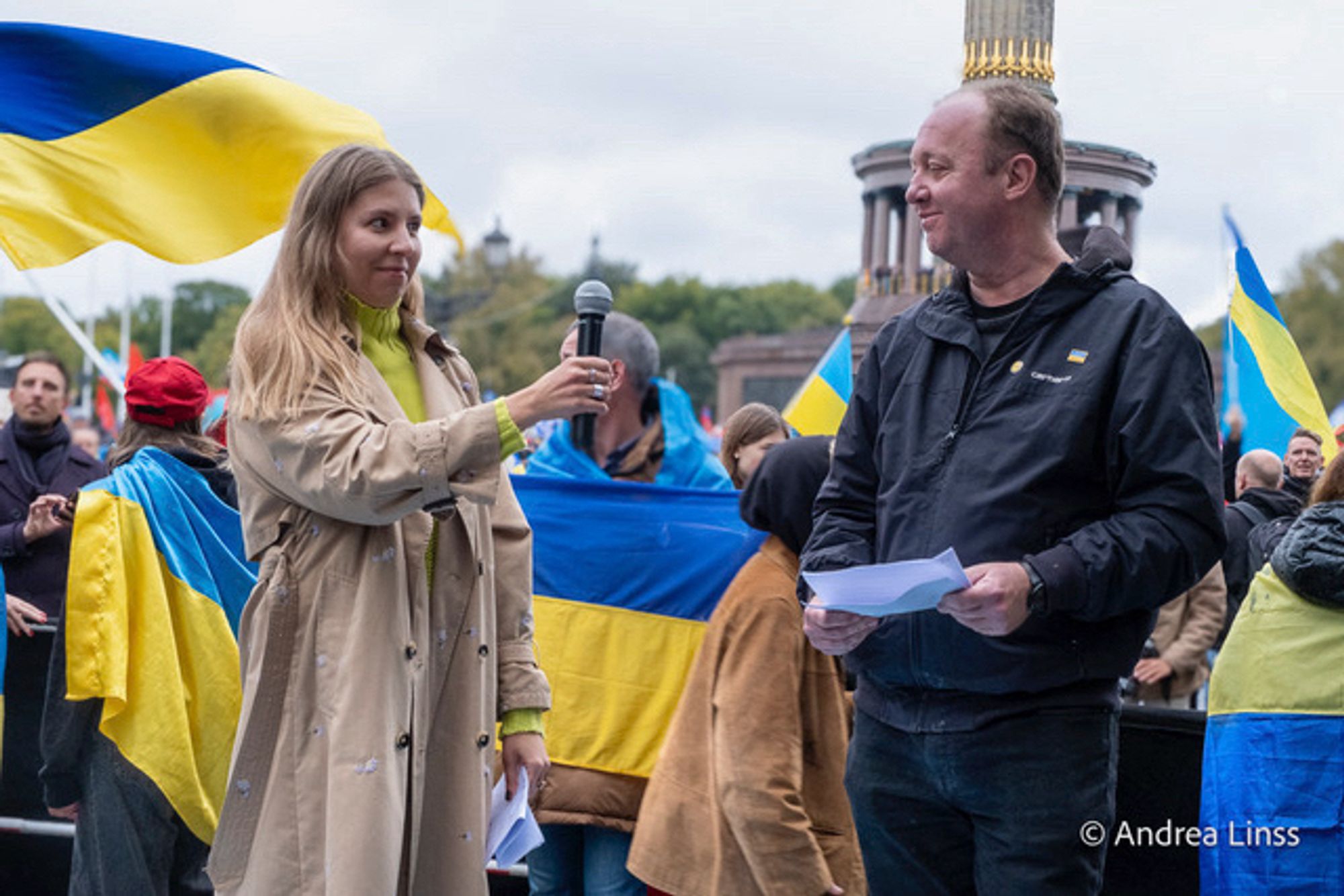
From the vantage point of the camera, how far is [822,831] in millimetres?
4191

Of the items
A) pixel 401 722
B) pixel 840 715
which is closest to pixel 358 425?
pixel 401 722

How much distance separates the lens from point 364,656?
3.15m

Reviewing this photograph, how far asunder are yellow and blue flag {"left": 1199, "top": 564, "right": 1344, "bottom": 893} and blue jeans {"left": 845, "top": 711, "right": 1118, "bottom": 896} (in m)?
2.14

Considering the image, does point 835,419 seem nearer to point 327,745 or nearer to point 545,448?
point 545,448

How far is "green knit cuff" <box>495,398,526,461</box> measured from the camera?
3.12 m

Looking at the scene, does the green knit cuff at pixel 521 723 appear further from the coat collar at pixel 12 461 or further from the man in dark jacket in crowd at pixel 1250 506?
the man in dark jacket in crowd at pixel 1250 506

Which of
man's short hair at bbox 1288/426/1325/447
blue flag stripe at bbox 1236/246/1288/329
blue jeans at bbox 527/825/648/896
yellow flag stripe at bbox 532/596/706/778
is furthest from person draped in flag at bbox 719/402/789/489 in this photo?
man's short hair at bbox 1288/426/1325/447

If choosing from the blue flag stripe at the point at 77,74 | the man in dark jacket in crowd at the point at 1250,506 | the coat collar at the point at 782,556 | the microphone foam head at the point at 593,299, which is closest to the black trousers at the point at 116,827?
the coat collar at the point at 782,556

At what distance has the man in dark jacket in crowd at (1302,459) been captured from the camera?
8555mm

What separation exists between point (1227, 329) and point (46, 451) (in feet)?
17.2

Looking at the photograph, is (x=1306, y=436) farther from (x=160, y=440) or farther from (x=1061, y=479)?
(x=1061, y=479)

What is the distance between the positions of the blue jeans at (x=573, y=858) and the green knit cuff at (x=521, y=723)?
1.48 m

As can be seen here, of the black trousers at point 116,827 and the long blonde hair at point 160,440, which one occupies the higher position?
the long blonde hair at point 160,440

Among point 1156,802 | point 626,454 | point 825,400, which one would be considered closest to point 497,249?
point 825,400
